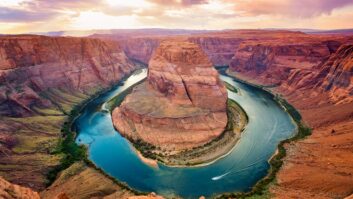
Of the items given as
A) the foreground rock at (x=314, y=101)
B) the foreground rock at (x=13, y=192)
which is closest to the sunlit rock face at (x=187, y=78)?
the foreground rock at (x=314, y=101)

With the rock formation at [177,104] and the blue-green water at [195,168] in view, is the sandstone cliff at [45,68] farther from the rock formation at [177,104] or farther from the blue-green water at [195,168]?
the rock formation at [177,104]

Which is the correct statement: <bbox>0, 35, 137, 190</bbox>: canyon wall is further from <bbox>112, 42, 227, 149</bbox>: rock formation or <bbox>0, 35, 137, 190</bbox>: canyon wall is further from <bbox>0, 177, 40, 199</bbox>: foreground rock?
<bbox>0, 177, 40, 199</bbox>: foreground rock

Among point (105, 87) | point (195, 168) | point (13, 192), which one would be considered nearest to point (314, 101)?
point (195, 168)

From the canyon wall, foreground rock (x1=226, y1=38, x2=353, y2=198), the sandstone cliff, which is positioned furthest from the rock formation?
the sandstone cliff

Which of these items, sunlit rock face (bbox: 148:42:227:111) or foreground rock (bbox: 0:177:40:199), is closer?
foreground rock (bbox: 0:177:40:199)

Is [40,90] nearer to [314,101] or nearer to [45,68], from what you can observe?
[45,68]

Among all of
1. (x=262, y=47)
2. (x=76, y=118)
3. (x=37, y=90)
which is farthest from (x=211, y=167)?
(x=262, y=47)
